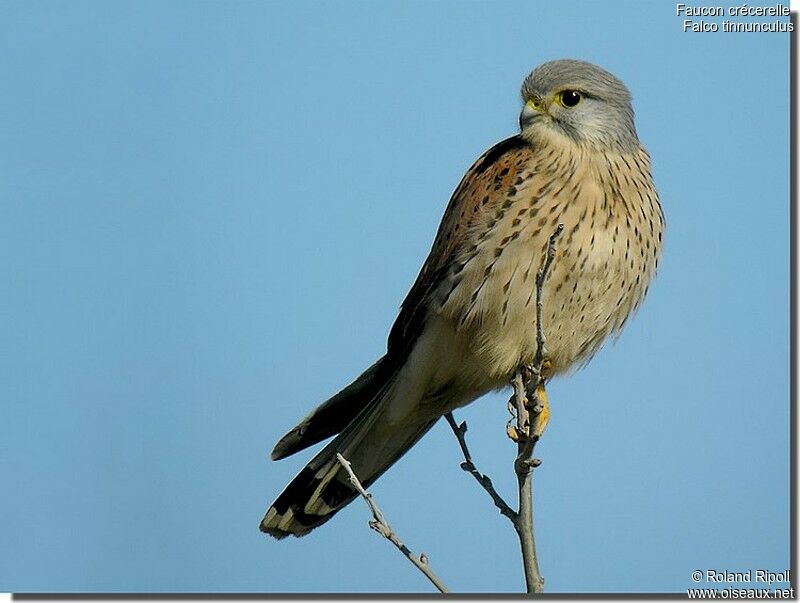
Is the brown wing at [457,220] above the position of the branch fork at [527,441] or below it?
above

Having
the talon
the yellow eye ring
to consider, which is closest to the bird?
the yellow eye ring

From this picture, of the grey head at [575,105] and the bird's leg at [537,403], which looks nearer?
the bird's leg at [537,403]

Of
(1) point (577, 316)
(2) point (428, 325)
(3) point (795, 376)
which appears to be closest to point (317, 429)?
(2) point (428, 325)

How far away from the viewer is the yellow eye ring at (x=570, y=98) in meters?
4.31

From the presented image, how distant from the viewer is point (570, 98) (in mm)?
4316

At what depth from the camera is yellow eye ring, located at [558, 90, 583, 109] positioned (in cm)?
431

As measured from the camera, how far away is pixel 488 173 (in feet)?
14.2

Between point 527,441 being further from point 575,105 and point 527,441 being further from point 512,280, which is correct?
point 575,105

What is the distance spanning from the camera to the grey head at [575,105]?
4.28m

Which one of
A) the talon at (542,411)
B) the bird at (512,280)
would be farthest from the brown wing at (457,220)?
the talon at (542,411)

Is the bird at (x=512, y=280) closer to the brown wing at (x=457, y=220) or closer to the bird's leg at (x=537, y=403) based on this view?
the brown wing at (x=457, y=220)

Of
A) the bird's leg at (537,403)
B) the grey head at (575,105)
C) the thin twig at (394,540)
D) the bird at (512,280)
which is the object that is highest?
the grey head at (575,105)

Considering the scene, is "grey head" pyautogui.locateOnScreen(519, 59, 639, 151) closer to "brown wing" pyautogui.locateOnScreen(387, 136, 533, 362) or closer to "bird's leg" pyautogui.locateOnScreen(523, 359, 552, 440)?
"brown wing" pyautogui.locateOnScreen(387, 136, 533, 362)

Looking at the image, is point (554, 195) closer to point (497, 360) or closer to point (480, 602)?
point (497, 360)
